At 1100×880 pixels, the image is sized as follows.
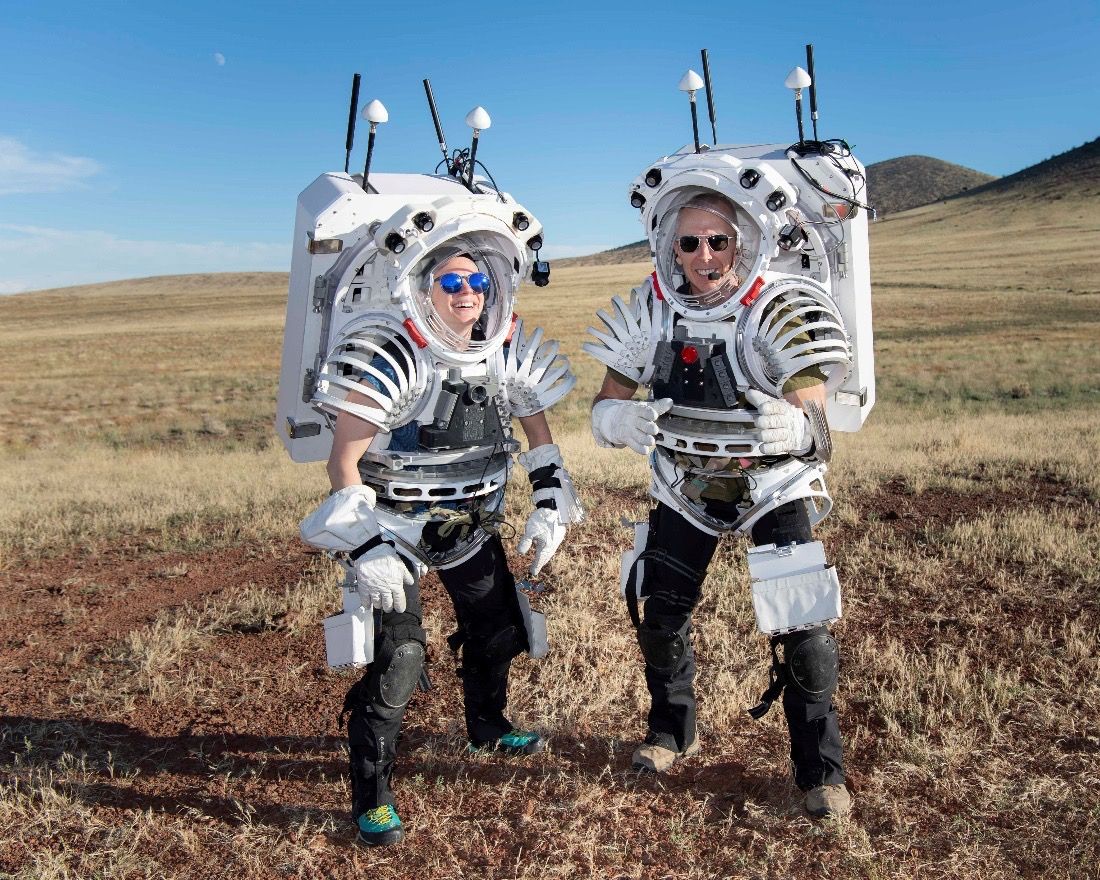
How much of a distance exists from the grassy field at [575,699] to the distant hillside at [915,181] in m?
119

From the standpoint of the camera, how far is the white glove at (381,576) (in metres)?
3.81

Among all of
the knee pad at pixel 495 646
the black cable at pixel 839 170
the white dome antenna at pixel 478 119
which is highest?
the white dome antenna at pixel 478 119

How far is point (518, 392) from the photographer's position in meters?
4.37

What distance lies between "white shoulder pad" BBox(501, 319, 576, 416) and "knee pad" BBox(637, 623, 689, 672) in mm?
1233

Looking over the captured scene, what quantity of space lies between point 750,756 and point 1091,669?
228 centimetres

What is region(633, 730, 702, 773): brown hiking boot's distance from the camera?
14.5 ft

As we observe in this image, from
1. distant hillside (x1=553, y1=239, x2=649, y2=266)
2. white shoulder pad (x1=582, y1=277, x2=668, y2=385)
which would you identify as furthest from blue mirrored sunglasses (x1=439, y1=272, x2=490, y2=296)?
distant hillside (x1=553, y1=239, x2=649, y2=266)

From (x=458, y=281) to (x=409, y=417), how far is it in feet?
2.19

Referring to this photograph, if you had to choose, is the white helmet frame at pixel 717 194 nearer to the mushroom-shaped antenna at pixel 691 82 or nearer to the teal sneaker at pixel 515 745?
the mushroom-shaped antenna at pixel 691 82

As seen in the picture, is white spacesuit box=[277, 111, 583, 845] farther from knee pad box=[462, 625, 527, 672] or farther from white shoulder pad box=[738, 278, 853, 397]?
white shoulder pad box=[738, 278, 853, 397]

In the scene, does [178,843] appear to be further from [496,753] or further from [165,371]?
[165,371]

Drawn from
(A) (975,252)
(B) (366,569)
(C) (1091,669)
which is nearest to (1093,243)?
(A) (975,252)

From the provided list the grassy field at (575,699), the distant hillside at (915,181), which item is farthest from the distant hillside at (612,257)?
the grassy field at (575,699)

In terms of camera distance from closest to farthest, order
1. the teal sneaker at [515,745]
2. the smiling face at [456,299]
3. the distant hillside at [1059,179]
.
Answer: the smiling face at [456,299] → the teal sneaker at [515,745] → the distant hillside at [1059,179]
